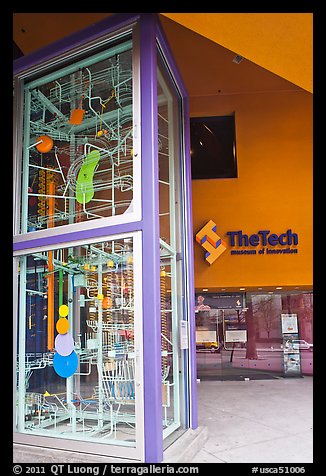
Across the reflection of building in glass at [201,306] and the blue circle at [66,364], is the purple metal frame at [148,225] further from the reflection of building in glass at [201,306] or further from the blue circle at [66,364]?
the reflection of building in glass at [201,306]

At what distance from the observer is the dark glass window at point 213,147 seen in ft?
33.1

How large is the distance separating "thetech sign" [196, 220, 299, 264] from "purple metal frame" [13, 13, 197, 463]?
451 cm

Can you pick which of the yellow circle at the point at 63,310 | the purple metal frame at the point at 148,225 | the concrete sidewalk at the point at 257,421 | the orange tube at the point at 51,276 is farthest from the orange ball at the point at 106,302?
the concrete sidewalk at the point at 257,421

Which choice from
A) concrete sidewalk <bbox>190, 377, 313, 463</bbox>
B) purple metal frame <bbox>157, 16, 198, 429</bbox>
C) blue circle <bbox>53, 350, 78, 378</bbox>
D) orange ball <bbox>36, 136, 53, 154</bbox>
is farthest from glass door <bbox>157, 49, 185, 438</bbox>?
orange ball <bbox>36, 136, 53, 154</bbox>

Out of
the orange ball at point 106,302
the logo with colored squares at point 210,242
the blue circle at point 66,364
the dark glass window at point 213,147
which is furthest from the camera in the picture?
A: the dark glass window at point 213,147

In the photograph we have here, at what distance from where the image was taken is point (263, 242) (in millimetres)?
9680

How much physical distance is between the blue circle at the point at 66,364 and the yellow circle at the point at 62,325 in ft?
0.80

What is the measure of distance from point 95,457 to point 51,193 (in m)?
3.05

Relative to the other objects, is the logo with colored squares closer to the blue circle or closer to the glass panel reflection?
the glass panel reflection

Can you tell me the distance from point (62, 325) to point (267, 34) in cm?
360

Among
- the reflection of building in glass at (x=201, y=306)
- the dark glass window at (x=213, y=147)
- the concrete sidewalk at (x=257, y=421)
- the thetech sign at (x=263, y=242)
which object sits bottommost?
the concrete sidewalk at (x=257, y=421)

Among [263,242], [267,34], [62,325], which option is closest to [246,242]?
[263,242]

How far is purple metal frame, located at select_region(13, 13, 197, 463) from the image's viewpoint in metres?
4.09
